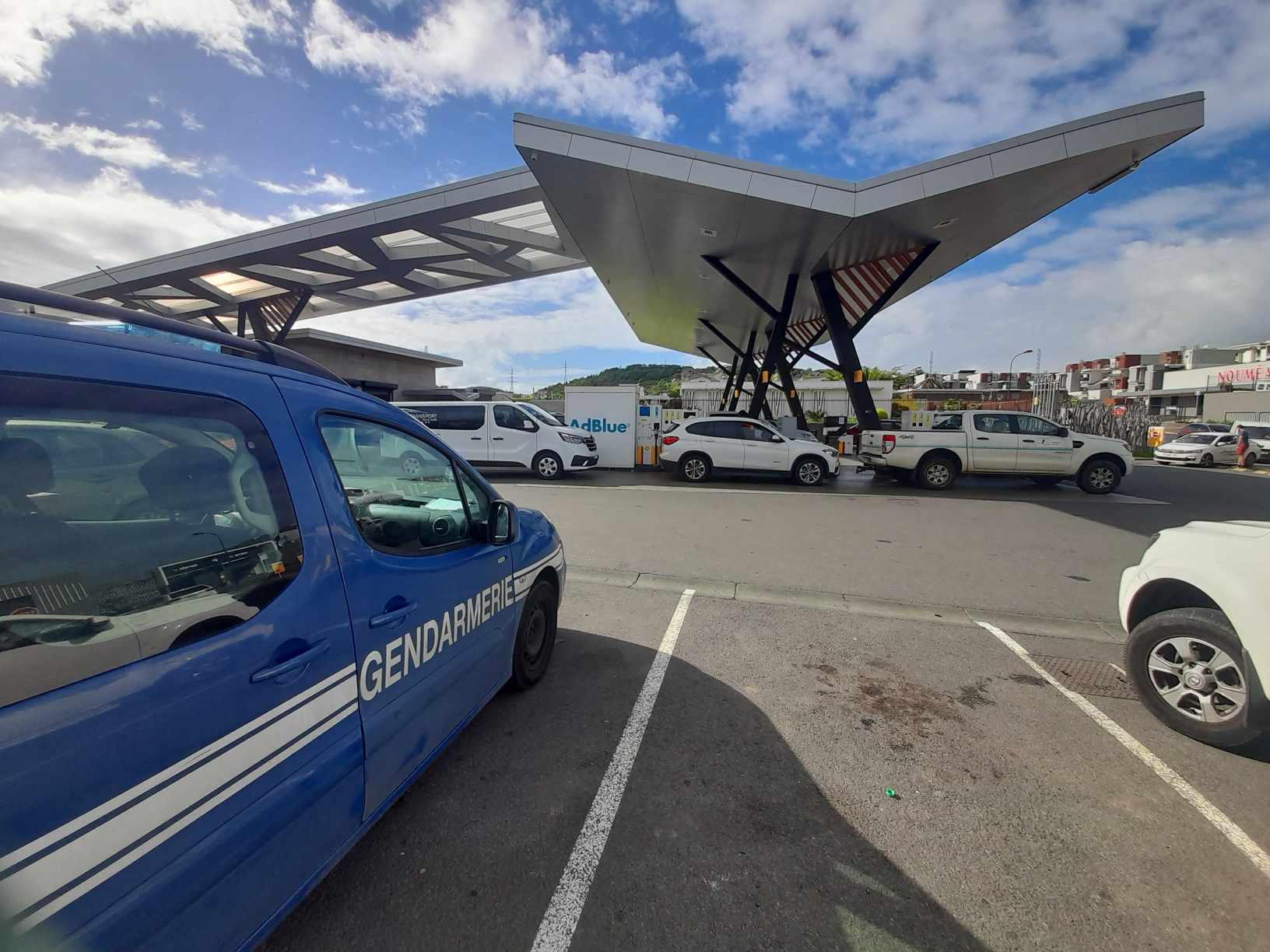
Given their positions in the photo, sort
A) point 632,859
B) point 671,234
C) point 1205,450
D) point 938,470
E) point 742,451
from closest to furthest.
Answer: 1. point 632,859
2. point 938,470
3. point 742,451
4. point 671,234
5. point 1205,450

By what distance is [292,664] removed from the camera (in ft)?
4.75

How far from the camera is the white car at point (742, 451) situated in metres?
12.2

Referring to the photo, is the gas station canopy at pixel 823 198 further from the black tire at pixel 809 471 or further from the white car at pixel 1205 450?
the white car at pixel 1205 450

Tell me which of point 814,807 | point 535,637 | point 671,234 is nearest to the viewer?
point 814,807

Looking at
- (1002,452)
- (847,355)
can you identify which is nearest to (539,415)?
(847,355)

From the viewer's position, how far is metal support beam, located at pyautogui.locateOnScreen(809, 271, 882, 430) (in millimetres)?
13672

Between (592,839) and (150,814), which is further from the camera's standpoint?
(592,839)

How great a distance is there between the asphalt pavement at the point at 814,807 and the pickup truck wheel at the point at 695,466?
25.8ft

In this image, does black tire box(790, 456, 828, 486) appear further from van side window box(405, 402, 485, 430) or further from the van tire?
van side window box(405, 402, 485, 430)

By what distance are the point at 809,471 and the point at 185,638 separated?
1197 centimetres

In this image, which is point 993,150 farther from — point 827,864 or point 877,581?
point 827,864

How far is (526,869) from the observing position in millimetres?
1981

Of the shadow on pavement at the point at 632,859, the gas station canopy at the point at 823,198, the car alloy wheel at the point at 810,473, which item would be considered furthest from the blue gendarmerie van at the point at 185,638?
the car alloy wheel at the point at 810,473

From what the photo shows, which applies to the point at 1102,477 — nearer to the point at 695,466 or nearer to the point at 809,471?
the point at 809,471
